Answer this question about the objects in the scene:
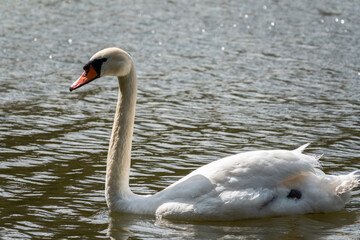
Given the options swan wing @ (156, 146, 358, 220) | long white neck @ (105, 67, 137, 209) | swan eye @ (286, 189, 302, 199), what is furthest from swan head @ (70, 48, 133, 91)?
swan eye @ (286, 189, 302, 199)

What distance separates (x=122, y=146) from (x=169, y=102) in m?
4.68

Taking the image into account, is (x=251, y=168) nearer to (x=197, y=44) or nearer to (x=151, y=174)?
(x=151, y=174)

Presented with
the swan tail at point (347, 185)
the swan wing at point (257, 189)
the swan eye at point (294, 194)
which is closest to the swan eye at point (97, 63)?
the swan wing at point (257, 189)

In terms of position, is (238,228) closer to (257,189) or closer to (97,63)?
(257,189)

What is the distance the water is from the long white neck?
0.27 meters

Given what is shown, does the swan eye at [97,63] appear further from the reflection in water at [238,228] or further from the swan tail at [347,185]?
the swan tail at [347,185]

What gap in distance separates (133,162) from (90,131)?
4.89ft

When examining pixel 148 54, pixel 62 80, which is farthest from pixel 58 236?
pixel 148 54

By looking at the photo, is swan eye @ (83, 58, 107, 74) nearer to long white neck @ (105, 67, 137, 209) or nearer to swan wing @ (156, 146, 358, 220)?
long white neck @ (105, 67, 137, 209)

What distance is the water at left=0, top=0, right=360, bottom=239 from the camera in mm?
8047

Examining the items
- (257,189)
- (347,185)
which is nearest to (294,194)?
(257,189)

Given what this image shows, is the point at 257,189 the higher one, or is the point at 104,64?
the point at 104,64

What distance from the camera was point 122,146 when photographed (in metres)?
8.32

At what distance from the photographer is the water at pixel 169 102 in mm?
8047
